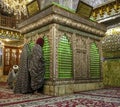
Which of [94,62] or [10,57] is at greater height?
[10,57]

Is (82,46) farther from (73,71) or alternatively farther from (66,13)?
(66,13)

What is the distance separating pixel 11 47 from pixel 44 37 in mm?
10105

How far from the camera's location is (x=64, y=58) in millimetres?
4922

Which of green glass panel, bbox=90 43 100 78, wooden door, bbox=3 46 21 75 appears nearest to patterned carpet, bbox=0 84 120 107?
green glass panel, bbox=90 43 100 78

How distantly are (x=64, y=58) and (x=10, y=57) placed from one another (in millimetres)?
10291

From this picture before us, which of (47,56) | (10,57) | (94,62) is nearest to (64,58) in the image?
(47,56)

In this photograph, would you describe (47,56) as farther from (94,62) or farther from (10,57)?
(10,57)

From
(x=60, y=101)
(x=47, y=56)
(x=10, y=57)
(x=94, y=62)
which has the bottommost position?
(x=60, y=101)

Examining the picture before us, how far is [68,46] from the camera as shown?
5.12 metres

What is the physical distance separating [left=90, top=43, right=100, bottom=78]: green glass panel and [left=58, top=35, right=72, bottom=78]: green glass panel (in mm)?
1122

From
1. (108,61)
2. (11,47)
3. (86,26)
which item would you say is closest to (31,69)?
(86,26)

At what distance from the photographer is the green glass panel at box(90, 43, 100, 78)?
597 centimetres

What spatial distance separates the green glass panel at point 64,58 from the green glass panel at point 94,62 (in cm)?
112

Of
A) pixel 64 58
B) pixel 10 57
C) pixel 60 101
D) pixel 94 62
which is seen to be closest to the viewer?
pixel 60 101
